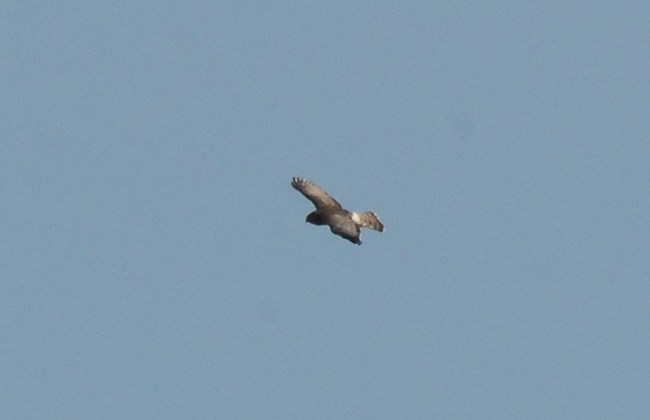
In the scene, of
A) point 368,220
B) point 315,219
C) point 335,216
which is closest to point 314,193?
point 315,219

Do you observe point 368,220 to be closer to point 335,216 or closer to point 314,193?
point 335,216

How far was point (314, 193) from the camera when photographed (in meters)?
45.8

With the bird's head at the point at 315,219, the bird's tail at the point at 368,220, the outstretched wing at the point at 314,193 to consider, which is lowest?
the bird's head at the point at 315,219

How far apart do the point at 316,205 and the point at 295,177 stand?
151 cm

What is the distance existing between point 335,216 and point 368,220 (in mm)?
1063

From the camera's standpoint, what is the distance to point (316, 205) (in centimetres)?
4547

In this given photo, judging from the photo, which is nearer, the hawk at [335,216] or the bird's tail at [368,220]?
the hawk at [335,216]

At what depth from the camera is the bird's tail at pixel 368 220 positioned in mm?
44500

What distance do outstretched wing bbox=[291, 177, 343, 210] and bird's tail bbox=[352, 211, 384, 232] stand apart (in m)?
0.77

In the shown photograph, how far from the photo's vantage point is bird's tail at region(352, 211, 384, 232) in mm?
44500

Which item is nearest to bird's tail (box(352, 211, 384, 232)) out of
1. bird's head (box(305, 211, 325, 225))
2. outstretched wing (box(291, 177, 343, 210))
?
outstretched wing (box(291, 177, 343, 210))

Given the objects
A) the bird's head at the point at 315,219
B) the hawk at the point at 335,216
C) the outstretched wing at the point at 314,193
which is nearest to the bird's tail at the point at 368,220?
the hawk at the point at 335,216

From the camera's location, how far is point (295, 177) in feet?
152

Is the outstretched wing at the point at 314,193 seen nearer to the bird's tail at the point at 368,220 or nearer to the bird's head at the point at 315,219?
the bird's head at the point at 315,219
